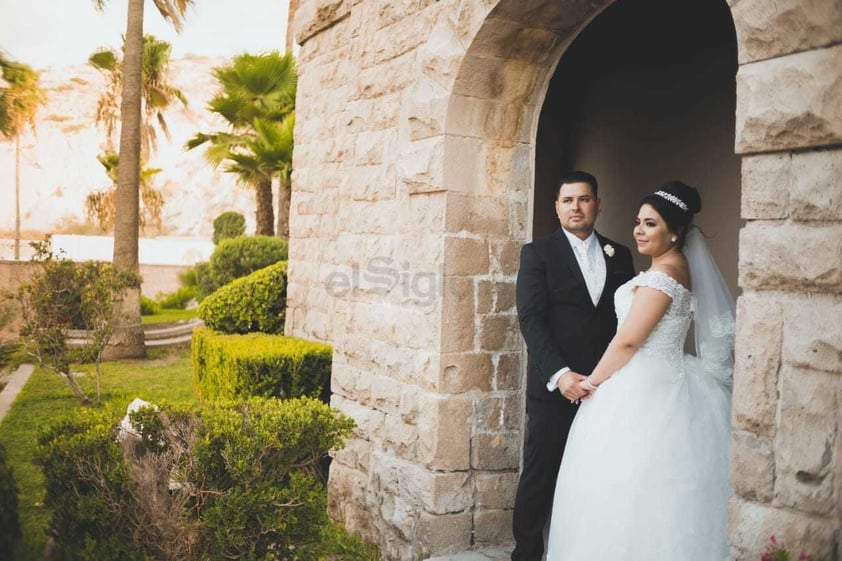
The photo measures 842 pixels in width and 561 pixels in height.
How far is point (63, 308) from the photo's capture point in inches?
347

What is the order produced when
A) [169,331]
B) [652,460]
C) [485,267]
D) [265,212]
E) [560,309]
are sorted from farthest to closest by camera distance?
1. [169,331]
2. [265,212]
3. [485,267]
4. [560,309]
5. [652,460]

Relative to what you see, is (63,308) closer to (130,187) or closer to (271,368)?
(271,368)

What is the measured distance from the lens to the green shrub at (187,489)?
11.1ft

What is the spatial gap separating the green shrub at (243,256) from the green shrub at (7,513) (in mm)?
10509

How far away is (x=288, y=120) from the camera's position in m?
13.8

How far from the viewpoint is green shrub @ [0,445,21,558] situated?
9.52 ft

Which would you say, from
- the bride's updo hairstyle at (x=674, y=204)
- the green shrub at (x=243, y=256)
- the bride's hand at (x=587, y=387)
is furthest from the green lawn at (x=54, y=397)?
the bride's updo hairstyle at (x=674, y=204)

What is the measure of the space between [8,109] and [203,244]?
4473 centimetres

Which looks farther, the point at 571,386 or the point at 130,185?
the point at 130,185

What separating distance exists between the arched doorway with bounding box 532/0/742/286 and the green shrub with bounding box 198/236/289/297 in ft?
27.4

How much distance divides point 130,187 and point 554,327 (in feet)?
35.1

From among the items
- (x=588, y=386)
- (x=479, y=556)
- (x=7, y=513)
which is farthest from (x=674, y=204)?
(x=7, y=513)

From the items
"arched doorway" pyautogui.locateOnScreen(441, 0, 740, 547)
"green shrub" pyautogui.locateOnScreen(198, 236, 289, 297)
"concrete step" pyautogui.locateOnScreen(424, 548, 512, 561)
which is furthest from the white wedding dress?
"green shrub" pyautogui.locateOnScreen(198, 236, 289, 297)

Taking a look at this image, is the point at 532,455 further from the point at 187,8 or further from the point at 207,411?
the point at 187,8
